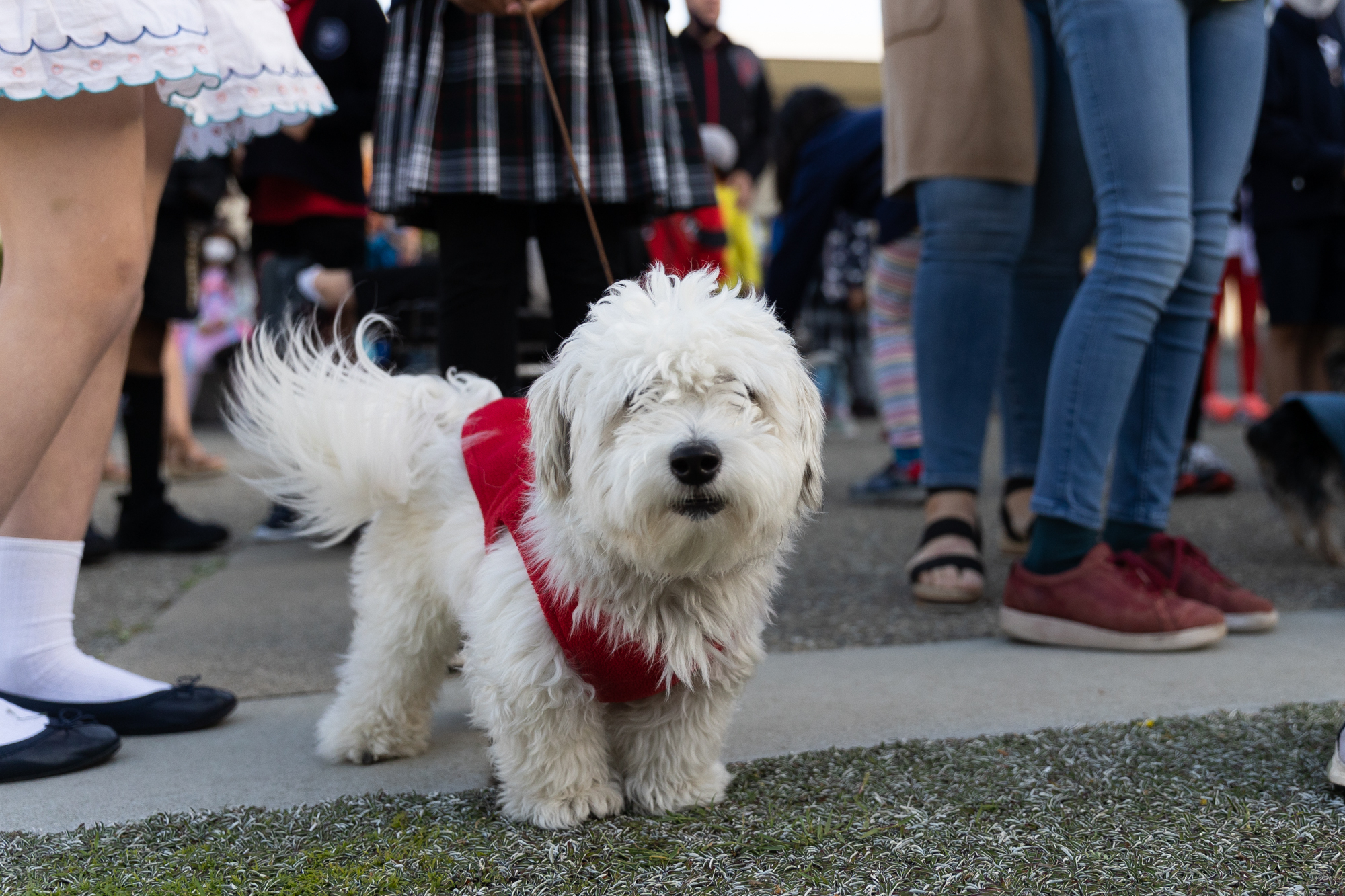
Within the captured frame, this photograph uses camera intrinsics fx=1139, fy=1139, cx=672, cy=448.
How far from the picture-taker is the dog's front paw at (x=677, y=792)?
A: 1.94 metres

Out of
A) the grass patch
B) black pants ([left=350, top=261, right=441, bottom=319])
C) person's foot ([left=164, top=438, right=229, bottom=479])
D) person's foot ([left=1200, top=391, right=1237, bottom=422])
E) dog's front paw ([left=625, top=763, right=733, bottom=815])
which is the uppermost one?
black pants ([left=350, top=261, right=441, bottom=319])

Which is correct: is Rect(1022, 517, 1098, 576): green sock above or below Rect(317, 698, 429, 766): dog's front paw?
above

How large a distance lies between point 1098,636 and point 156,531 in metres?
3.51

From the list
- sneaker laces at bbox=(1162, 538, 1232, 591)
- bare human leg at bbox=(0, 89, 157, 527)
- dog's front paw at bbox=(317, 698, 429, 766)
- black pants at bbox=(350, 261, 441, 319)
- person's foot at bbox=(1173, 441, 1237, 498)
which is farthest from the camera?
person's foot at bbox=(1173, 441, 1237, 498)

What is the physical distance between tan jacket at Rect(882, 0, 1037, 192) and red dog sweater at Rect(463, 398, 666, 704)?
1655mm

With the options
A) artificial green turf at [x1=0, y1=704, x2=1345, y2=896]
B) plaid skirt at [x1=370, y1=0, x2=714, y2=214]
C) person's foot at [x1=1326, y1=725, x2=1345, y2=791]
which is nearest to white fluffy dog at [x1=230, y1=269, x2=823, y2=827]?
artificial green turf at [x1=0, y1=704, x2=1345, y2=896]

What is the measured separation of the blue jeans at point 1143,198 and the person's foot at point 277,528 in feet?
10.0

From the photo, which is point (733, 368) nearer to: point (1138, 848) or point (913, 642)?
point (1138, 848)

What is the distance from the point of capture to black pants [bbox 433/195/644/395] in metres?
2.83

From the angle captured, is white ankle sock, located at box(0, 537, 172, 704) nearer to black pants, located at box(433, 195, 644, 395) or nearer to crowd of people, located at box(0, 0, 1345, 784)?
crowd of people, located at box(0, 0, 1345, 784)

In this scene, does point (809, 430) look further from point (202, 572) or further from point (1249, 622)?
point (202, 572)

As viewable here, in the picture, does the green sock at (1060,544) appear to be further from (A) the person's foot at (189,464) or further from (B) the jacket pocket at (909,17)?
(A) the person's foot at (189,464)

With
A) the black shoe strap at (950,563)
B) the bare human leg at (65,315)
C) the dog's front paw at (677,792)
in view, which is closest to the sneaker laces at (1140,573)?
the black shoe strap at (950,563)

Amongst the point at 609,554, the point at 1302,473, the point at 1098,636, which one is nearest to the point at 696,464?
the point at 609,554
